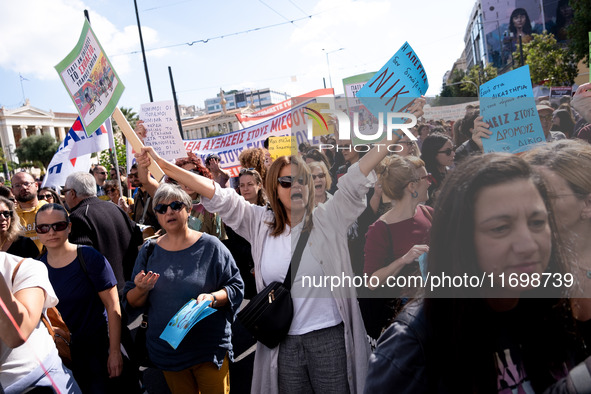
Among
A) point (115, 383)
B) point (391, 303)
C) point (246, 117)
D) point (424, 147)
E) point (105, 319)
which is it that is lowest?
point (115, 383)

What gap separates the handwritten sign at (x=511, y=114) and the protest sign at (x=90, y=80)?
232 centimetres

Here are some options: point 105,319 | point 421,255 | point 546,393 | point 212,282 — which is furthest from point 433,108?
point 105,319

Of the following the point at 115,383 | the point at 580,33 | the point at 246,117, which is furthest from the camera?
the point at 580,33

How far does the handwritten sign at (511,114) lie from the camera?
154cm

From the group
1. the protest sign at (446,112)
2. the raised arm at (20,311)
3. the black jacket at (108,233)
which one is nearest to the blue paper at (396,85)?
the protest sign at (446,112)

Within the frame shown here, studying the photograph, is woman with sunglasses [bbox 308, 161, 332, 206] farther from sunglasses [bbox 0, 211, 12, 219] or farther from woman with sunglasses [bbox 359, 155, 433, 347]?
sunglasses [bbox 0, 211, 12, 219]

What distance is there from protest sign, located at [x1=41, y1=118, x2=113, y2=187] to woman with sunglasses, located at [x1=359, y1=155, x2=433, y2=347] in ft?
16.8

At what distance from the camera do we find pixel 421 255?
1543 millimetres

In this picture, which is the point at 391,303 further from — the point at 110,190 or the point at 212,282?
the point at 110,190

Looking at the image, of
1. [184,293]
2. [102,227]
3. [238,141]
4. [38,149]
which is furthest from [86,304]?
[38,149]

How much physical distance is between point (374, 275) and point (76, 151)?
5.53 metres

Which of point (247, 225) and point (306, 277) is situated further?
point (247, 225)

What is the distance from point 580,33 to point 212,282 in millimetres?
22845

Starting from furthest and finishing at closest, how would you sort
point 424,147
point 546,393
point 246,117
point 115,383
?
1. point 246,117
2. point 115,383
3. point 424,147
4. point 546,393
